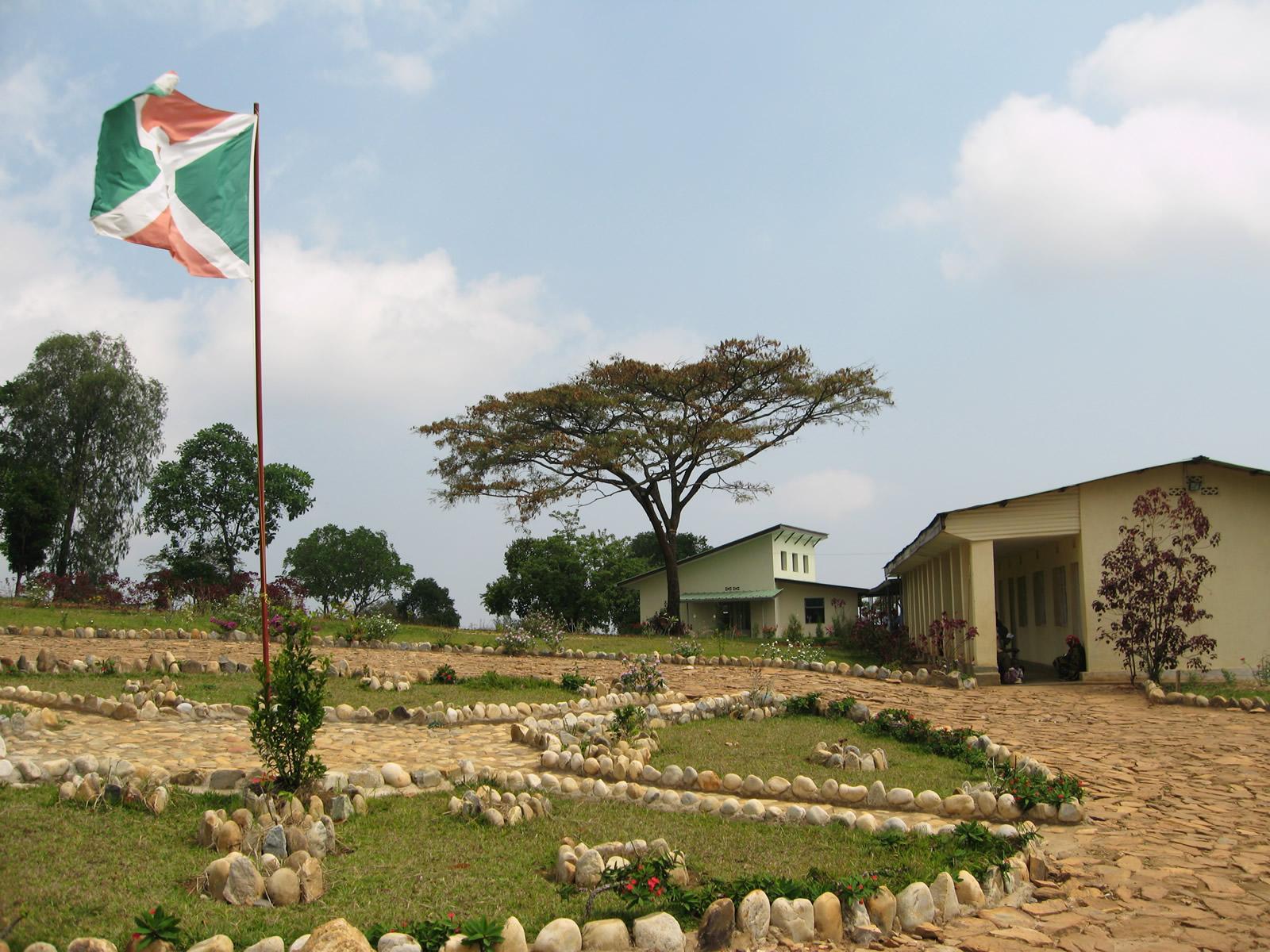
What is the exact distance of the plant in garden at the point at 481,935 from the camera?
4.09 meters

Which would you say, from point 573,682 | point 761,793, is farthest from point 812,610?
point 761,793

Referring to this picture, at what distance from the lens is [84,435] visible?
39.9 metres

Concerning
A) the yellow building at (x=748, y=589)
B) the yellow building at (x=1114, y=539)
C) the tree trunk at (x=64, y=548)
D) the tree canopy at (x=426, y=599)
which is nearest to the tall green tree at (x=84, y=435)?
the tree trunk at (x=64, y=548)

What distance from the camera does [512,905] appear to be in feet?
15.6

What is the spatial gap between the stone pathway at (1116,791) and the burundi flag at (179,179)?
13.7 ft

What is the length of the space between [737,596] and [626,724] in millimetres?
29544

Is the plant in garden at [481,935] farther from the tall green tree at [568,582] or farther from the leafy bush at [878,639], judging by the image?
the tall green tree at [568,582]

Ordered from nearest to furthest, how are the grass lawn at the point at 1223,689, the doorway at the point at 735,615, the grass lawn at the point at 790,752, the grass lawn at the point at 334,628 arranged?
the grass lawn at the point at 790,752 < the grass lawn at the point at 1223,689 < the grass lawn at the point at 334,628 < the doorway at the point at 735,615

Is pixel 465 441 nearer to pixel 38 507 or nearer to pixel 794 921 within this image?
pixel 38 507

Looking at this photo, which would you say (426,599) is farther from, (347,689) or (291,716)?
(291,716)

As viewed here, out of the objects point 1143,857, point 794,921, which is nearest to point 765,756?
point 1143,857

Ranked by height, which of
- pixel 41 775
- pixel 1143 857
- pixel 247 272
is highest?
pixel 247 272

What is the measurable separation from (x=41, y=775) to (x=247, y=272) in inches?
146

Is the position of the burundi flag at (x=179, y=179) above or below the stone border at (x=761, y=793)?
above
